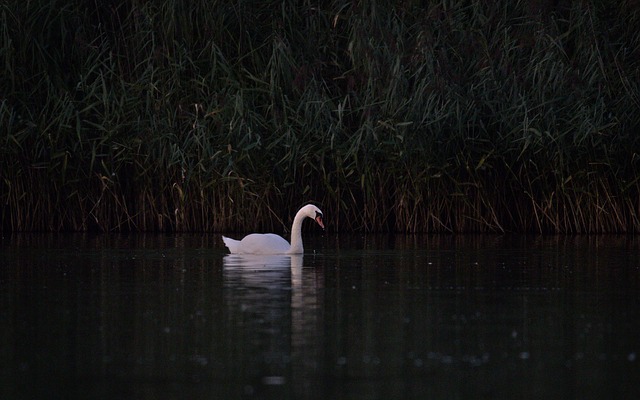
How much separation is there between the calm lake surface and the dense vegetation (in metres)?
3.22

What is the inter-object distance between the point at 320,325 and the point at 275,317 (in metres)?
0.44

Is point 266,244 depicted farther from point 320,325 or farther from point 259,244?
point 320,325

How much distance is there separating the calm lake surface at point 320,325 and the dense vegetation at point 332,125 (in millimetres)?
3217

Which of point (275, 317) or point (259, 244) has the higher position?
point (259, 244)

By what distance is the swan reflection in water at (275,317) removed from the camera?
7.15m

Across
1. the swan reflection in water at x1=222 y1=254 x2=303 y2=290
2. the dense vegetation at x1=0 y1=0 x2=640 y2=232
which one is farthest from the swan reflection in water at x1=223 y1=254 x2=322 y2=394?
the dense vegetation at x1=0 y1=0 x2=640 y2=232

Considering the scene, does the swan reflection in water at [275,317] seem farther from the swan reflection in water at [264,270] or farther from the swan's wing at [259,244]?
the swan's wing at [259,244]

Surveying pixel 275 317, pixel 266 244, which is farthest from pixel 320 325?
pixel 266 244

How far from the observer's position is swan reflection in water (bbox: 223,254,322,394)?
7148mm

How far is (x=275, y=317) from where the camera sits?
909cm

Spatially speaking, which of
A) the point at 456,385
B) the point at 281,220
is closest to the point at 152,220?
the point at 281,220

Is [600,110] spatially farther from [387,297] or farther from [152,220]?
[387,297]

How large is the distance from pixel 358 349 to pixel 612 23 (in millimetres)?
11875

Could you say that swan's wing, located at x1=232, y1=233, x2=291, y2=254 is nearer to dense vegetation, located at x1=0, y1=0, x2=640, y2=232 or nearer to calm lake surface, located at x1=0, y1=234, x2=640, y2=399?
calm lake surface, located at x1=0, y1=234, x2=640, y2=399
